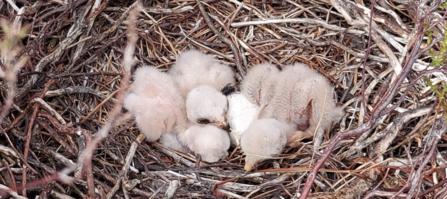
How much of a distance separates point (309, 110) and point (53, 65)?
1.19m

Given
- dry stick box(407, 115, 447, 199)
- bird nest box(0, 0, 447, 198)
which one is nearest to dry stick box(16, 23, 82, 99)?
bird nest box(0, 0, 447, 198)

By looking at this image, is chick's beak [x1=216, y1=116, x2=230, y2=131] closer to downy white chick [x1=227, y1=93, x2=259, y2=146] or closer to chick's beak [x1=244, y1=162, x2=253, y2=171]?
downy white chick [x1=227, y1=93, x2=259, y2=146]

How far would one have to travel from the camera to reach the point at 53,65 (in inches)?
86.0

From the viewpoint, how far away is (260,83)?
7.11 feet

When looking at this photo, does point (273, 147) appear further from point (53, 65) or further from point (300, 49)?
point (53, 65)

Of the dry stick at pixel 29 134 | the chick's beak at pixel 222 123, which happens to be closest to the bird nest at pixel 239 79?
the dry stick at pixel 29 134

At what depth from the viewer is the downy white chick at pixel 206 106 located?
6.82 ft

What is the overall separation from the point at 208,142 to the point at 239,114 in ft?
0.84

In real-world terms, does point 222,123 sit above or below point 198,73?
below

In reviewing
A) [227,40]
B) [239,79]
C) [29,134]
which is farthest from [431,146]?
[29,134]

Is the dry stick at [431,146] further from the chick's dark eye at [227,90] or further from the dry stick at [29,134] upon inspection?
the dry stick at [29,134]

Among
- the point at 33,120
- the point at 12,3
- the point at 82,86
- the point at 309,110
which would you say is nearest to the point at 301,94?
the point at 309,110

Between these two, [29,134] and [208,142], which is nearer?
[29,134]

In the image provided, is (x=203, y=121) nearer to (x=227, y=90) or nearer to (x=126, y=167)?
(x=227, y=90)
